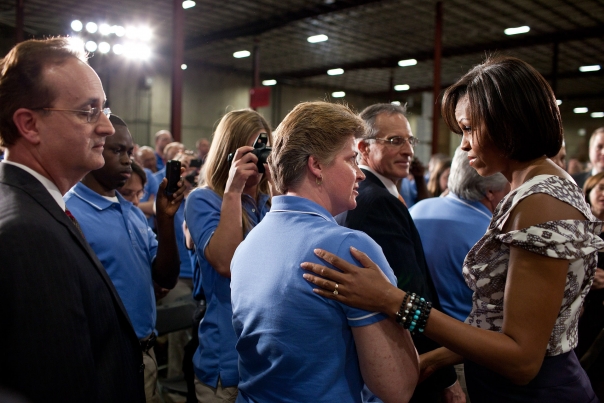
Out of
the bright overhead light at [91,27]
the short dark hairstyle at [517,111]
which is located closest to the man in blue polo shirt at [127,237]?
the short dark hairstyle at [517,111]

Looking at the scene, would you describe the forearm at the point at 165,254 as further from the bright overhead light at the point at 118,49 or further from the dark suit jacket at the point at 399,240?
the bright overhead light at the point at 118,49

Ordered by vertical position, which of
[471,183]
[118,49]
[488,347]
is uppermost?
[118,49]

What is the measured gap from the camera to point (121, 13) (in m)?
10.5

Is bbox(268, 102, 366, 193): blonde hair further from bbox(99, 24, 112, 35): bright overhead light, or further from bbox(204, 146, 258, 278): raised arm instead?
bbox(99, 24, 112, 35): bright overhead light

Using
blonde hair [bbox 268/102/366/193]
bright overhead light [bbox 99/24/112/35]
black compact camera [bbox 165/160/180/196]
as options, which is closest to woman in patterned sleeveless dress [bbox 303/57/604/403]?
blonde hair [bbox 268/102/366/193]

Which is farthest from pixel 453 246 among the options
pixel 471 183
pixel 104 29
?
pixel 104 29

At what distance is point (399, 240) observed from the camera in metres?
1.87

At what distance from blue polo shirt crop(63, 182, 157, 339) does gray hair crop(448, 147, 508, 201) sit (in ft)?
5.57

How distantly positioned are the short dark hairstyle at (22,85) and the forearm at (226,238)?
878 mm

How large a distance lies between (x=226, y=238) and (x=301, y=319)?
803mm

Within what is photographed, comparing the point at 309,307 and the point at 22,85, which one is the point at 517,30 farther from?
the point at 22,85

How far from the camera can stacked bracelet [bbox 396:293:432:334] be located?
122 centimetres

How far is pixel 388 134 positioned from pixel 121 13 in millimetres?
A: 9841

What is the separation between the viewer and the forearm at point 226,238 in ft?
6.33
